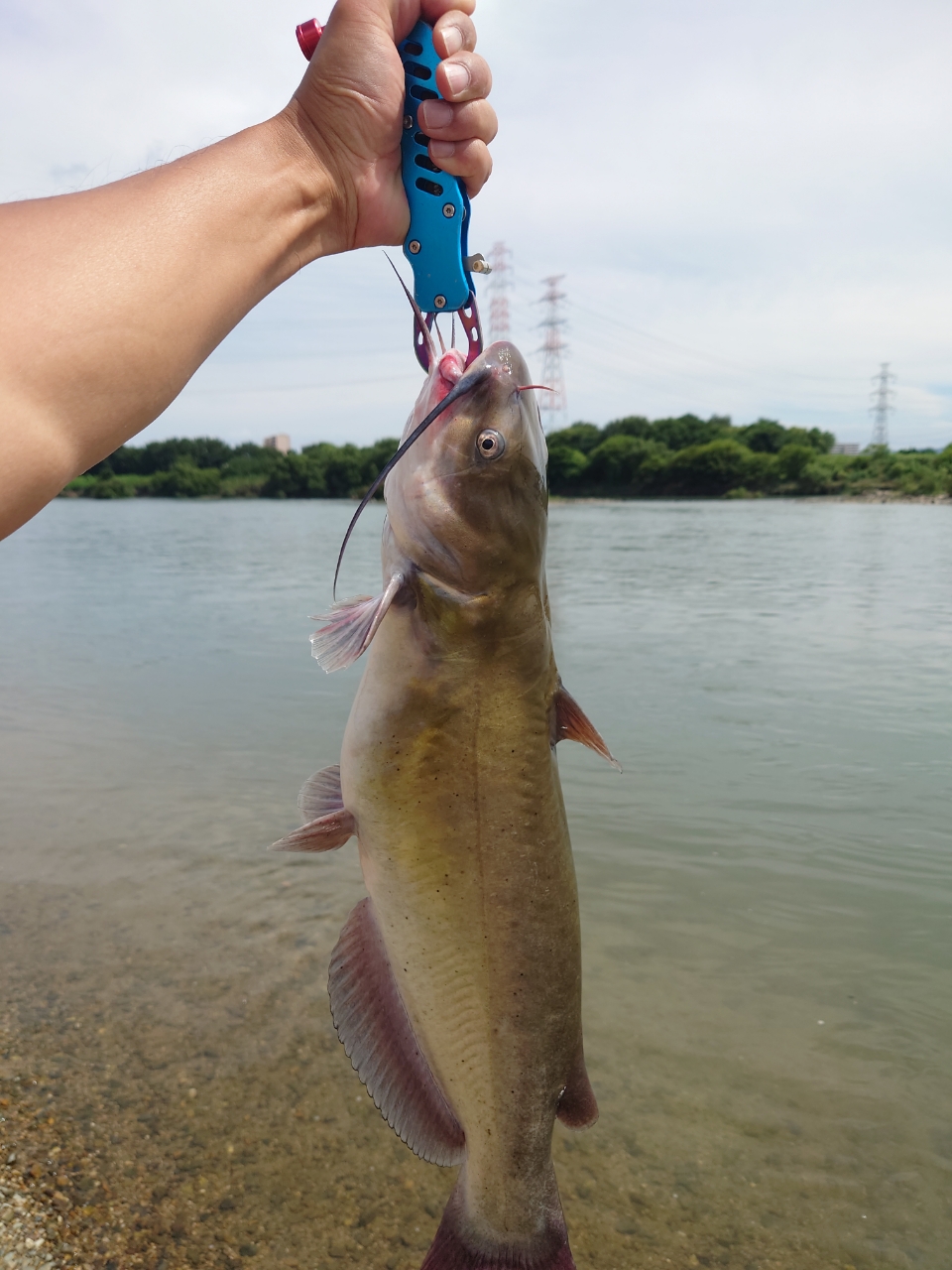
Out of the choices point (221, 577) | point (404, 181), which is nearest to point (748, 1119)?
point (404, 181)

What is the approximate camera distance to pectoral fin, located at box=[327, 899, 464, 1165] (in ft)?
6.88

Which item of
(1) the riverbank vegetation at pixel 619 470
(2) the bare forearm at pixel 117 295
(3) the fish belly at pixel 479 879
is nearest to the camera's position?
(2) the bare forearm at pixel 117 295

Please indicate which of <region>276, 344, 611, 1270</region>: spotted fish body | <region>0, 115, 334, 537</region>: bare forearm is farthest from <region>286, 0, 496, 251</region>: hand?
<region>276, 344, 611, 1270</region>: spotted fish body

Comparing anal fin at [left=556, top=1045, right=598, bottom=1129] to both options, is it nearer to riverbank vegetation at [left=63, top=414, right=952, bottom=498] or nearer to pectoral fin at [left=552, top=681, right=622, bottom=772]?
pectoral fin at [left=552, top=681, right=622, bottom=772]

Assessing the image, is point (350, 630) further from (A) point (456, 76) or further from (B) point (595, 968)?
(B) point (595, 968)

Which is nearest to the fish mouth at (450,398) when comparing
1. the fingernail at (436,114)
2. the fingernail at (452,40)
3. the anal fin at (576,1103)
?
the fingernail at (436,114)

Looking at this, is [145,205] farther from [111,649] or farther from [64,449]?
[111,649]

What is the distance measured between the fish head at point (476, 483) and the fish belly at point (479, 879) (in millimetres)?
172

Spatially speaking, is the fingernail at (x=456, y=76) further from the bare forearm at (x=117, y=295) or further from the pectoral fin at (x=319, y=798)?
the pectoral fin at (x=319, y=798)

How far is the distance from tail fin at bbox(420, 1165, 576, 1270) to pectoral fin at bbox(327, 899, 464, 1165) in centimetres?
12

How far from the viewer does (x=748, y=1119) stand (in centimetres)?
411

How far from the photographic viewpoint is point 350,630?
6.25 feet

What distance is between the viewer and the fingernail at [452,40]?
2039 millimetres

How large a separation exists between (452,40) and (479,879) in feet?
5.95
